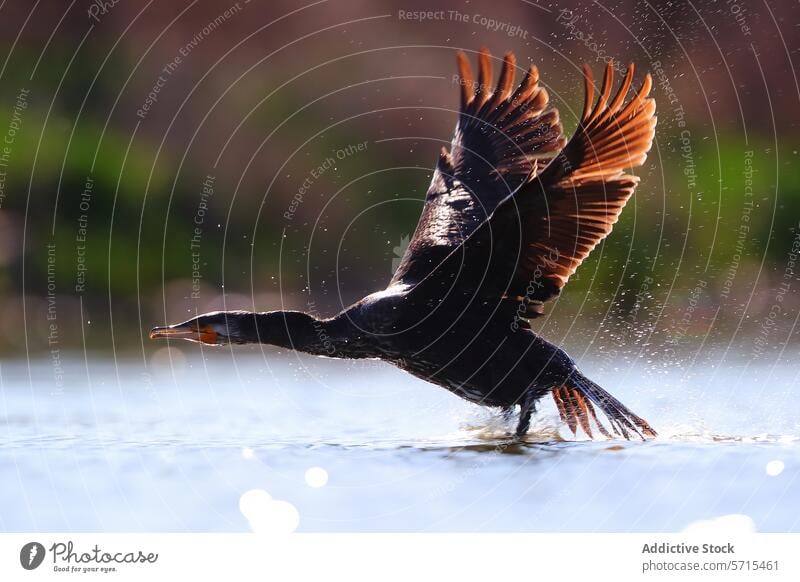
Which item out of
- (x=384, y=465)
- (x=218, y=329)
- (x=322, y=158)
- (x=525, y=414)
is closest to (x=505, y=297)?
(x=525, y=414)

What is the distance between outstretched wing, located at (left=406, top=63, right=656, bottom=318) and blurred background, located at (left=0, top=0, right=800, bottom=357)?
Result: 614cm

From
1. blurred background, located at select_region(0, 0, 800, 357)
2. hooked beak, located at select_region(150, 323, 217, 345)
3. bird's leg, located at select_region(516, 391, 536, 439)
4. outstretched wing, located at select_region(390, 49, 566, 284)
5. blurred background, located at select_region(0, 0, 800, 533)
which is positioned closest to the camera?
blurred background, located at select_region(0, 0, 800, 533)

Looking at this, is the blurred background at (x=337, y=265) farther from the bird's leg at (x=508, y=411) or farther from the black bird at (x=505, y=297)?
the black bird at (x=505, y=297)

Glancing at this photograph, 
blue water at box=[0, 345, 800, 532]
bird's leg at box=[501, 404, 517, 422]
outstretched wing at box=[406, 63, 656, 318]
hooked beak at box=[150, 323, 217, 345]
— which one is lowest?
blue water at box=[0, 345, 800, 532]

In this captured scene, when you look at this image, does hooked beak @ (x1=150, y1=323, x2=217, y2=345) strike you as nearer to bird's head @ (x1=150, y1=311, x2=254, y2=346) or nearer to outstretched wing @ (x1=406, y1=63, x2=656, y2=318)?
bird's head @ (x1=150, y1=311, x2=254, y2=346)

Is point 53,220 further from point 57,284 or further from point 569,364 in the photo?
point 569,364

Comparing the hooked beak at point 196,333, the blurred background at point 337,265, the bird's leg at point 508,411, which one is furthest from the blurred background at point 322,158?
the hooked beak at point 196,333

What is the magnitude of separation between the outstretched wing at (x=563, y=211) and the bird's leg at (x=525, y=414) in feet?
2.72

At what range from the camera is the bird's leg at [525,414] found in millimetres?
8664

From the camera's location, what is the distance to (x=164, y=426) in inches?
389

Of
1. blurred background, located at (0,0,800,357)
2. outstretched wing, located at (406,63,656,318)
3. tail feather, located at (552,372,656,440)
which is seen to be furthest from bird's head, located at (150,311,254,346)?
blurred background, located at (0,0,800,357)

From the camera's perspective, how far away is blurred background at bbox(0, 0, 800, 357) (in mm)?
16047

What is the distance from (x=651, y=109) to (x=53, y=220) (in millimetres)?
11501

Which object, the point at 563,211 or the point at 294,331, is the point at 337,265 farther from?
the point at 563,211
